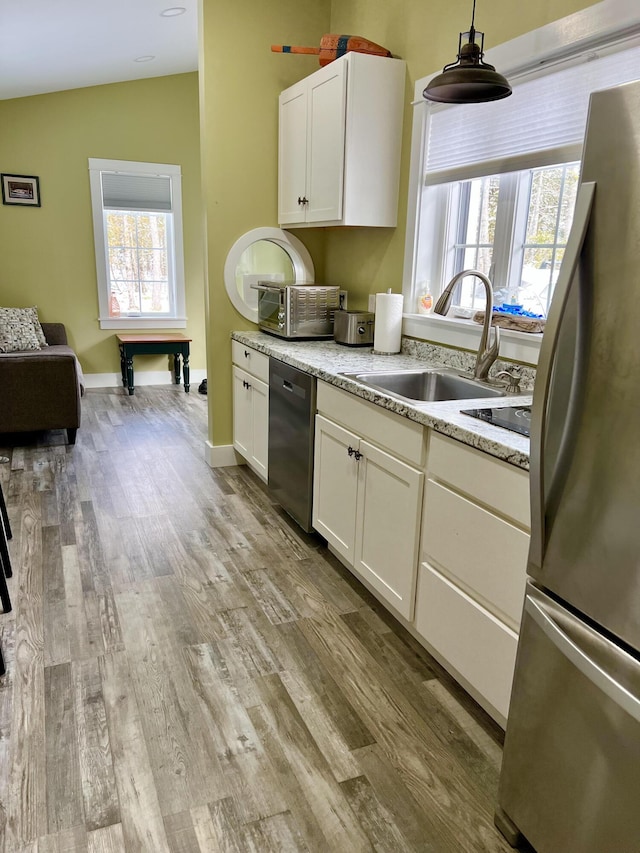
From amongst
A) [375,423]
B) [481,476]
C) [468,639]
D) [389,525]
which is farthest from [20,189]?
[468,639]

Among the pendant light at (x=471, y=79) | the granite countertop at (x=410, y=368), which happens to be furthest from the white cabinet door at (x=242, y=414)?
the pendant light at (x=471, y=79)

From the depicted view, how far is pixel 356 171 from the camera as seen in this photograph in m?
3.03

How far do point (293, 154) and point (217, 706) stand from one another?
2.90 meters

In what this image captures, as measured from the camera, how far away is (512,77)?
2.32m

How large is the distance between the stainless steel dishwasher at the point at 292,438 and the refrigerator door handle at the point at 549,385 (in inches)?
60.1

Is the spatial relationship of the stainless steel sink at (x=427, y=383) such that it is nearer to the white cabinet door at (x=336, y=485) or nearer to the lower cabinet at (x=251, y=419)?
the white cabinet door at (x=336, y=485)

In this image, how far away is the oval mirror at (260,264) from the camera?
12.4ft

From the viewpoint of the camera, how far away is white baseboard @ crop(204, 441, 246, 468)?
4.06 m

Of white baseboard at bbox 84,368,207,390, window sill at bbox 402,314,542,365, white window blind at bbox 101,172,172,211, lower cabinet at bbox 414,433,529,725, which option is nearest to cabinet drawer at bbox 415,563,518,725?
lower cabinet at bbox 414,433,529,725

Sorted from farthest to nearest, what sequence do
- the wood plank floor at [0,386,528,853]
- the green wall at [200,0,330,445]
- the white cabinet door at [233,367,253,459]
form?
the white cabinet door at [233,367,253,459]
the green wall at [200,0,330,445]
the wood plank floor at [0,386,528,853]

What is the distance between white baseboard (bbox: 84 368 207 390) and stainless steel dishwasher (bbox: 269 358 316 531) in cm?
350

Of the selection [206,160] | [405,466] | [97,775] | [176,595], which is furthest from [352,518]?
[206,160]

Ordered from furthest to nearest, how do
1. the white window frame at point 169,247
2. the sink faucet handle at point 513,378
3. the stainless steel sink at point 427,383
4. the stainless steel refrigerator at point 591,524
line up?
the white window frame at point 169,247 < the stainless steel sink at point 427,383 < the sink faucet handle at point 513,378 < the stainless steel refrigerator at point 591,524

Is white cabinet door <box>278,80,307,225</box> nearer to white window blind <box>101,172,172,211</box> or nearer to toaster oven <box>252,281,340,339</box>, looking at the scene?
toaster oven <box>252,281,340,339</box>
